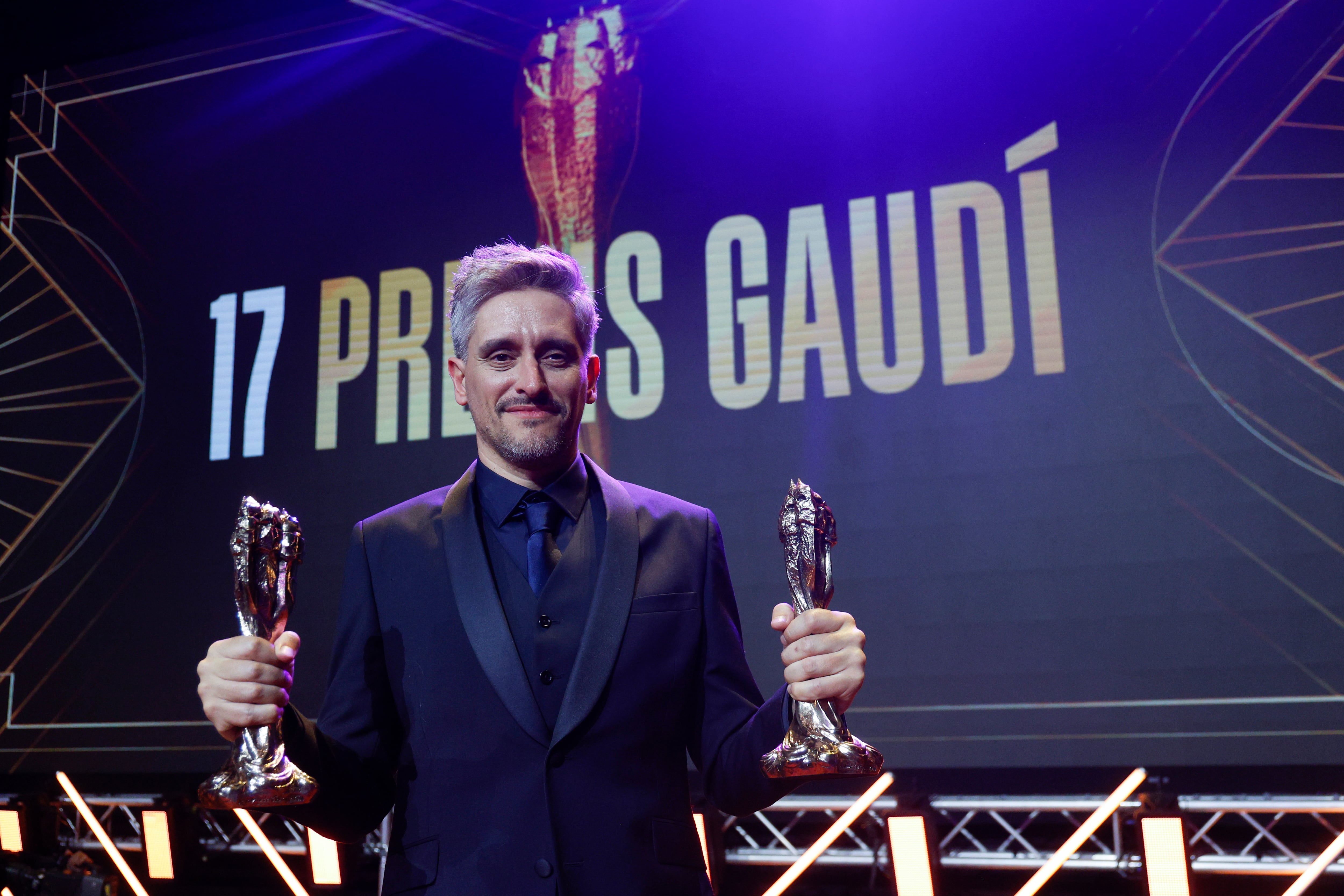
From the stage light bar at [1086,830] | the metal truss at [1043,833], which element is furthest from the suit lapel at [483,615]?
the stage light bar at [1086,830]

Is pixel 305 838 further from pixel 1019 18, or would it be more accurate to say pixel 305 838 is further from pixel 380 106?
pixel 1019 18

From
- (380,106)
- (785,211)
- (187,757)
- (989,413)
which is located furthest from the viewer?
(380,106)

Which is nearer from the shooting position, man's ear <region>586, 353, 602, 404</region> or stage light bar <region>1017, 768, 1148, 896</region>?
man's ear <region>586, 353, 602, 404</region>

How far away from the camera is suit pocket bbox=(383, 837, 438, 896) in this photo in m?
1.32

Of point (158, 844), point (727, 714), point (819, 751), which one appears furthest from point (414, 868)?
point (158, 844)

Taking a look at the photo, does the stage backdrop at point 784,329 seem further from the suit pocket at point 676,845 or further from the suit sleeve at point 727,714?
the suit pocket at point 676,845

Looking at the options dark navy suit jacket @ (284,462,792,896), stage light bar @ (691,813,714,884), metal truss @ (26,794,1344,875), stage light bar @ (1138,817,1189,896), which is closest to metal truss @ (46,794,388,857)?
metal truss @ (26,794,1344,875)

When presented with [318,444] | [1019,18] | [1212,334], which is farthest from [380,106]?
[1212,334]

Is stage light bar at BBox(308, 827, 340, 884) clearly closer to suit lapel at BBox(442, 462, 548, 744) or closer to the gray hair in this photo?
suit lapel at BBox(442, 462, 548, 744)

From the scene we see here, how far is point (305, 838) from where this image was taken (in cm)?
393

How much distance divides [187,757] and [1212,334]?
13.2ft

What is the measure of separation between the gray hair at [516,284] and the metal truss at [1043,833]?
93.7 inches

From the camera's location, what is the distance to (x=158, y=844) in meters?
4.06

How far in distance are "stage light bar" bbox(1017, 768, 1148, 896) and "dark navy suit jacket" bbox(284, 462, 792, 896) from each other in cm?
222
